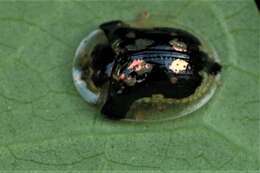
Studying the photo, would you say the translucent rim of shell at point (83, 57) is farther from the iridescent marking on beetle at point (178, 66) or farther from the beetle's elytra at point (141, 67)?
the iridescent marking on beetle at point (178, 66)

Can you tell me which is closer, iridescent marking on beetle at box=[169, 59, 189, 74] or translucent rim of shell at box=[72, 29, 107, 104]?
iridescent marking on beetle at box=[169, 59, 189, 74]

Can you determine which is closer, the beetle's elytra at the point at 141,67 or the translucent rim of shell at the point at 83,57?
the beetle's elytra at the point at 141,67

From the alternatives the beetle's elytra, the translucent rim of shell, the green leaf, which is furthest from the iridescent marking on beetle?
the translucent rim of shell

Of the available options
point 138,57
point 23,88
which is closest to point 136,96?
point 138,57

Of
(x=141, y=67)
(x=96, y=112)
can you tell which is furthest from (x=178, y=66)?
(x=96, y=112)

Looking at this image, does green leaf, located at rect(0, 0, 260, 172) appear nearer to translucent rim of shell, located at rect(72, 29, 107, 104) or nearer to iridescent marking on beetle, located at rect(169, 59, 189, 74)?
translucent rim of shell, located at rect(72, 29, 107, 104)

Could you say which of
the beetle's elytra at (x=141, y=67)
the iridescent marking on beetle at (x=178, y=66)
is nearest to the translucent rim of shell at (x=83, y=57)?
the beetle's elytra at (x=141, y=67)

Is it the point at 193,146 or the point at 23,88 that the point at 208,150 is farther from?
the point at 23,88
